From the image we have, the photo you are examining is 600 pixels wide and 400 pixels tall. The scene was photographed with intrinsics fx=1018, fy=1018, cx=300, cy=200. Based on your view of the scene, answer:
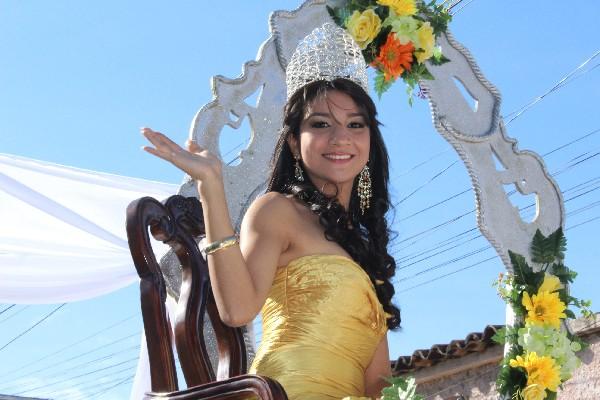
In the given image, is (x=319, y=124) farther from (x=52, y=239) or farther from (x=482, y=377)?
(x=482, y=377)

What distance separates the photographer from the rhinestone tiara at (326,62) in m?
2.92

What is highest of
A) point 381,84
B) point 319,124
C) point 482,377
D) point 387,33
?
point 387,33

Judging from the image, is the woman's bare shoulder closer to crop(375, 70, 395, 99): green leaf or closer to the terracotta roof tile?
crop(375, 70, 395, 99): green leaf

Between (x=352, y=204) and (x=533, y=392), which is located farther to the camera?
(x=352, y=204)

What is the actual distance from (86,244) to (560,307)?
255cm

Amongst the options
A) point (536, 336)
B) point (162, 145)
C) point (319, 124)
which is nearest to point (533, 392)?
point (536, 336)

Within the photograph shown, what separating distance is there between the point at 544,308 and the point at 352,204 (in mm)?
631

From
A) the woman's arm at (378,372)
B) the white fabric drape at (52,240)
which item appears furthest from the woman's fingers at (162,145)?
the white fabric drape at (52,240)

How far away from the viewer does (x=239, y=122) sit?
3.76m

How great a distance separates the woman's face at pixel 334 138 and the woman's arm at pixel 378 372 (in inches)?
19.3

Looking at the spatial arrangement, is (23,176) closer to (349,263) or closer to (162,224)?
(162,224)

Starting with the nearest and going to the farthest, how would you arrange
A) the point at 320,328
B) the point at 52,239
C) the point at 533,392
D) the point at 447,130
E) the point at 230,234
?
the point at 230,234
the point at 320,328
the point at 533,392
the point at 447,130
the point at 52,239

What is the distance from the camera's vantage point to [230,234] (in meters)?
2.43

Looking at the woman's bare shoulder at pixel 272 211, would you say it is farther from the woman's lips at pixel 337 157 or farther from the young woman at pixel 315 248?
the woman's lips at pixel 337 157
